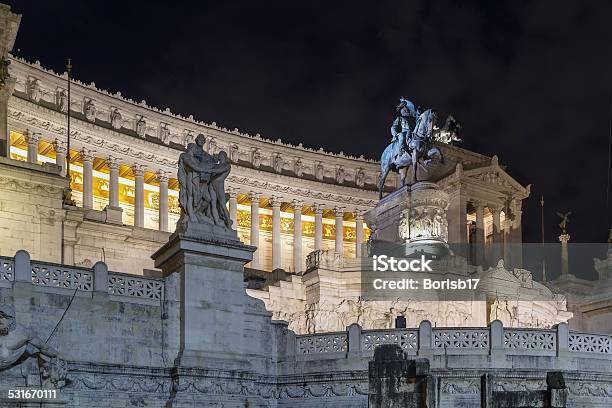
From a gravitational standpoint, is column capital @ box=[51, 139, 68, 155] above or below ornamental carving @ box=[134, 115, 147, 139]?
Answer: below

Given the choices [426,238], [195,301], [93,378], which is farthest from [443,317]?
[93,378]

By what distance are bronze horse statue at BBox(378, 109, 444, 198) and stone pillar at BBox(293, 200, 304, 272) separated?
1481 inches

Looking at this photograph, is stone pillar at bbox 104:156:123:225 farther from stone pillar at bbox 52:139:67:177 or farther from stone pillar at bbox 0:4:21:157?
stone pillar at bbox 0:4:21:157

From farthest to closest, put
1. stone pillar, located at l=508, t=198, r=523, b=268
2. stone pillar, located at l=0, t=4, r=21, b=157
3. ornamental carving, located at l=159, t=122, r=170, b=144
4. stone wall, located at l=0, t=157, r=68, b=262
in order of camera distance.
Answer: stone pillar, located at l=508, t=198, r=523, b=268, ornamental carving, located at l=159, t=122, r=170, b=144, stone pillar, located at l=0, t=4, r=21, b=157, stone wall, located at l=0, t=157, r=68, b=262

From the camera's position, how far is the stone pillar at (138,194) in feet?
274

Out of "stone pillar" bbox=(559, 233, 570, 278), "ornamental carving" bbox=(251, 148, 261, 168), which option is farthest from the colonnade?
"stone pillar" bbox=(559, 233, 570, 278)

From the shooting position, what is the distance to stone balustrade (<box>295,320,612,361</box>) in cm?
2909

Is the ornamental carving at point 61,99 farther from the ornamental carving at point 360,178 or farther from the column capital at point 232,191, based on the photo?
the ornamental carving at point 360,178

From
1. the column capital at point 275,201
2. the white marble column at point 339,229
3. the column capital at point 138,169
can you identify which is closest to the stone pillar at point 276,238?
the column capital at point 275,201

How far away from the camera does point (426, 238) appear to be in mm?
53312

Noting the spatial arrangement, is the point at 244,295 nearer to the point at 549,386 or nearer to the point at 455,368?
Result: the point at 455,368

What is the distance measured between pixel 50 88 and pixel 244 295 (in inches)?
2190

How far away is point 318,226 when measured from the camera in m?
97.6

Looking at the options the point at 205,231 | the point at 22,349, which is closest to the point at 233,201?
the point at 205,231
